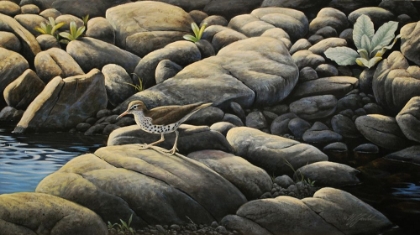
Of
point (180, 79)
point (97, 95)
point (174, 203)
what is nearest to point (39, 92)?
point (97, 95)

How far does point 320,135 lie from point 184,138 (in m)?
1.00

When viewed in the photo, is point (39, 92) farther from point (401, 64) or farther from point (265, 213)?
point (401, 64)

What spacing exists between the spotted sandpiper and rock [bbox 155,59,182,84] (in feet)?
1.68

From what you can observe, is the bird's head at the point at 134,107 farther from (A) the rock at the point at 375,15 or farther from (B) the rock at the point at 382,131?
(A) the rock at the point at 375,15

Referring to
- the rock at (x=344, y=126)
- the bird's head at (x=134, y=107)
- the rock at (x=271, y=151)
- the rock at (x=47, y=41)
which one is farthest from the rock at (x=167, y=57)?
the rock at (x=344, y=126)

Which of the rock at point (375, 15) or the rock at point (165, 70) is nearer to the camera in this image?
the rock at point (165, 70)

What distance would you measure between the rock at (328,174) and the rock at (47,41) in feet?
6.66

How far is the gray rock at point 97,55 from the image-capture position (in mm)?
5000

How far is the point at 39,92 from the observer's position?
4684 mm

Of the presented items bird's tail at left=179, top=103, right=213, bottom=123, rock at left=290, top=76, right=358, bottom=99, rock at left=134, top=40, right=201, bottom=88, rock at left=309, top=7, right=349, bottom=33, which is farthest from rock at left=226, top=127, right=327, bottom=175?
rock at left=309, top=7, right=349, bottom=33

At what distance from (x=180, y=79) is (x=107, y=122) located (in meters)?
0.63

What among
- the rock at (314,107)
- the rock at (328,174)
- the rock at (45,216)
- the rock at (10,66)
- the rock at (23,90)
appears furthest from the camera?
the rock at (314,107)

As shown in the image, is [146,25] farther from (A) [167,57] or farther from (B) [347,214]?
(B) [347,214]

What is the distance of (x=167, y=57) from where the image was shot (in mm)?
5055
